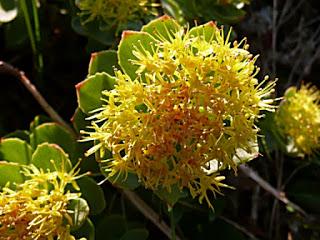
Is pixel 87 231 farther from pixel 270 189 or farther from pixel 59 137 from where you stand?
pixel 270 189

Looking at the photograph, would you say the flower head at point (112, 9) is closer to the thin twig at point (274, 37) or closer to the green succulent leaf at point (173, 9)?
the green succulent leaf at point (173, 9)

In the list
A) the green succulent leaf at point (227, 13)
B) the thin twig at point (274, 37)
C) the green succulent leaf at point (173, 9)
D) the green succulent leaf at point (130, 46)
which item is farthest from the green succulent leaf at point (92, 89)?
the thin twig at point (274, 37)

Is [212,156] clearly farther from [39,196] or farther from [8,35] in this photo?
[8,35]

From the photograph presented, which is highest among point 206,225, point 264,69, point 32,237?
point 32,237

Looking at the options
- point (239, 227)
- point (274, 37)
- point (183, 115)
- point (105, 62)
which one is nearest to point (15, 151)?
point (105, 62)

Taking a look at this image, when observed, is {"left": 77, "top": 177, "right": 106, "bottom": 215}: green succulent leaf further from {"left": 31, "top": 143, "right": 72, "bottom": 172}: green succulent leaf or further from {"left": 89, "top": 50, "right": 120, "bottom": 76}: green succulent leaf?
{"left": 89, "top": 50, "right": 120, "bottom": 76}: green succulent leaf

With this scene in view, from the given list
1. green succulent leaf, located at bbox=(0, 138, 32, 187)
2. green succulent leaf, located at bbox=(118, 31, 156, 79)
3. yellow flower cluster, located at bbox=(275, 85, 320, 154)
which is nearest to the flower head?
green succulent leaf, located at bbox=(118, 31, 156, 79)

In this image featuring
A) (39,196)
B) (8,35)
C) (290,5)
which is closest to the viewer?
(39,196)

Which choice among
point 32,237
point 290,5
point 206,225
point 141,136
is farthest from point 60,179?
point 290,5
